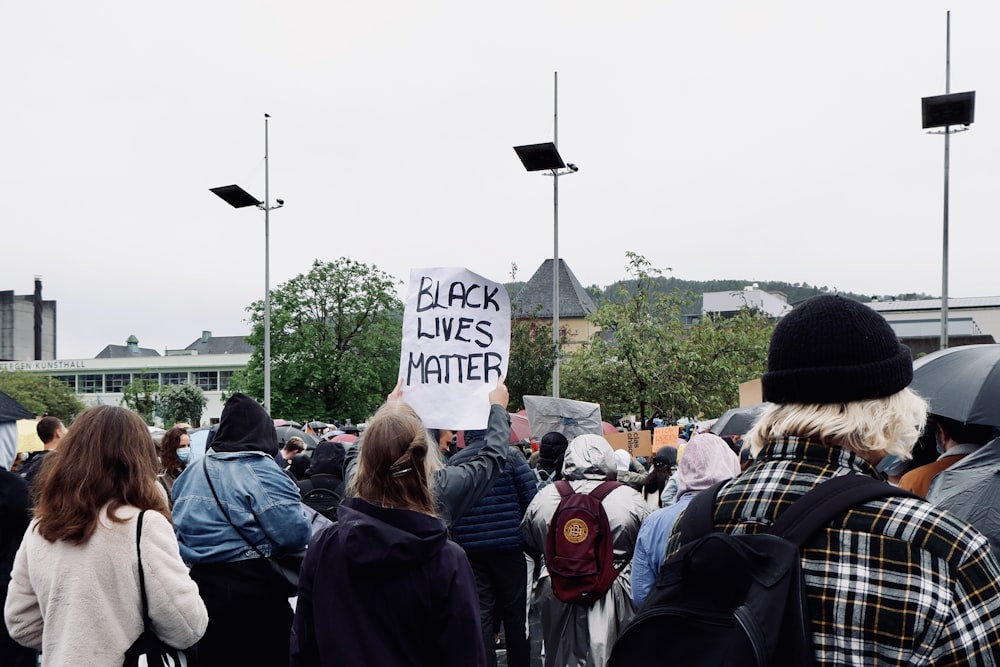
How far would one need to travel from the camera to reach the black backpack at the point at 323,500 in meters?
6.72

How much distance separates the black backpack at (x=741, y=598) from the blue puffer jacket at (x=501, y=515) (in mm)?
3972

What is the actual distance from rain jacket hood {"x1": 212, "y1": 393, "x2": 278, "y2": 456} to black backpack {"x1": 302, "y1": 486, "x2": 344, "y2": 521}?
188 cm

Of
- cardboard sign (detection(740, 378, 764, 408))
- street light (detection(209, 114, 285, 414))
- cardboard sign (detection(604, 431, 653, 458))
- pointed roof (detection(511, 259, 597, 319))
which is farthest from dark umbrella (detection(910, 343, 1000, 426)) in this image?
pointed roof (detection(511, 259, 597, 319))

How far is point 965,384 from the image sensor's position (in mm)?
4082

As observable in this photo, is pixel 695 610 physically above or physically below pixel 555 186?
below

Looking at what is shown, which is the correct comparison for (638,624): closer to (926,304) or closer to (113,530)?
(113,530)

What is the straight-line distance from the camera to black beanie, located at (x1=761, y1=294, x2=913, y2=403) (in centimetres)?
179

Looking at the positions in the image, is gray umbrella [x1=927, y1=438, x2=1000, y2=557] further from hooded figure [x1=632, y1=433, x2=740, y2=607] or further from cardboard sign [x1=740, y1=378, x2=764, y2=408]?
cardboard sign [x1=740, y1=378, x2=764, y2=408]

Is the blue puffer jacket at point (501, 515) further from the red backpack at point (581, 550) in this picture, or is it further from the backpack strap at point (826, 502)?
the backpack strap at point (826, 502)

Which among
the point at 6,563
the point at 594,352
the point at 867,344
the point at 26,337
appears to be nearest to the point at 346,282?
the point at 594,352

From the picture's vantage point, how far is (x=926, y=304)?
8006 centimetres

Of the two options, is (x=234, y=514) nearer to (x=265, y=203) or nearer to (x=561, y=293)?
(x=265, y=203)

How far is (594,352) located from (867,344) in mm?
29381

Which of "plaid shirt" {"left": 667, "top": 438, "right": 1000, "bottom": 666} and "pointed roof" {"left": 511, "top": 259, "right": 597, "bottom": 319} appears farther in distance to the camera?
"pointed roof" {"left": 511, "top": 259, "right": 597, "bottom": 319}
